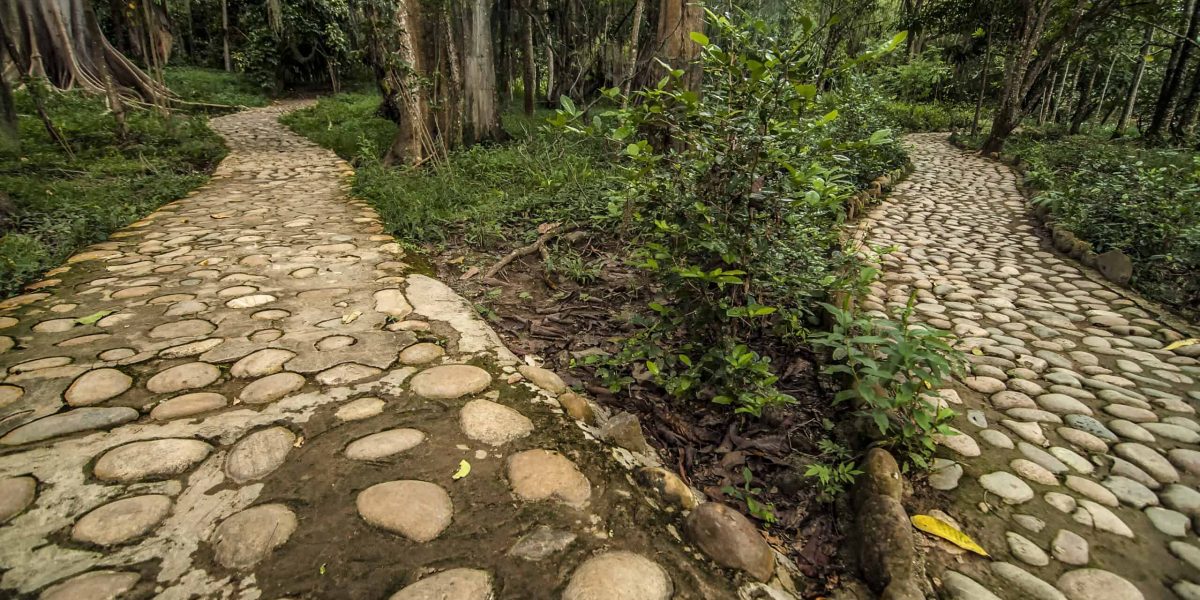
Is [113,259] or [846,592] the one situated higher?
[113,259]

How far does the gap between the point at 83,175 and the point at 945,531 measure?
6930mm

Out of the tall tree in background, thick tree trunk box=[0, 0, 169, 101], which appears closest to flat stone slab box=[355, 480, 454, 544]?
thick tree trunk box=[0, 0, 169, 101]

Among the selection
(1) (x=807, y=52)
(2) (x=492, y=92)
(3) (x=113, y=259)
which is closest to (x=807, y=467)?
(1) (x=807, y=52)

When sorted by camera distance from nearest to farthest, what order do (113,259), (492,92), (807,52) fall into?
1. (807,52)
2. (113,259)
3. (492,92)

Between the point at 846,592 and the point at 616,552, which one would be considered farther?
the point at 846,592

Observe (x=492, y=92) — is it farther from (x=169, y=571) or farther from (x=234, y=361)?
(x=169, y=571)

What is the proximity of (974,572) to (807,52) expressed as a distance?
5.57ft

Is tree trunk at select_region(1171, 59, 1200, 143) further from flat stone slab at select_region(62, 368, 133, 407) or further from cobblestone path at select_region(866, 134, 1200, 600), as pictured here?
flat stone slab at select_region(62, 368, 133, 407)

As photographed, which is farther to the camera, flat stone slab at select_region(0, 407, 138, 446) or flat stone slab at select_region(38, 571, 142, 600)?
flat stone slab at select_region(0, 407, 138, 446)

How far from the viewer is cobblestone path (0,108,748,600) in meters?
1.03

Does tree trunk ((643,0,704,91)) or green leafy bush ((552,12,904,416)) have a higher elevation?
tree trunk ((643,0,704,91))

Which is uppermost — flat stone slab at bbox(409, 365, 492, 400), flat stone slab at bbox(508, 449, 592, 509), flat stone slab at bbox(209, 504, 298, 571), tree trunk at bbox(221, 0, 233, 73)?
tree trunk at bbox(221, 0, 233, 73)

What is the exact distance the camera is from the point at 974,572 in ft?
4.47

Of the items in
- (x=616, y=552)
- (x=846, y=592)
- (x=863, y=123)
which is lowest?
(x=846, y=592)
